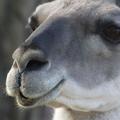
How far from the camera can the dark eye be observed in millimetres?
4066

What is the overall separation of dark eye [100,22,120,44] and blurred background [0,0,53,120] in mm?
5375

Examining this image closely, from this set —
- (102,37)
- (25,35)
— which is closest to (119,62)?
(102,37)

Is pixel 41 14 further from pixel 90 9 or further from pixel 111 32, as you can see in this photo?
pixel 111 32

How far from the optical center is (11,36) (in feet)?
32.2

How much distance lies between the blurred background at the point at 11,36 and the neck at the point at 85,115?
17.0 feet

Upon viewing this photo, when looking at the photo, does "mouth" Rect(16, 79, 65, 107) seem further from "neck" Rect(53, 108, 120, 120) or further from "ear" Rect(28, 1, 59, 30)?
"ear" Rect(28, 1, 59, 30)

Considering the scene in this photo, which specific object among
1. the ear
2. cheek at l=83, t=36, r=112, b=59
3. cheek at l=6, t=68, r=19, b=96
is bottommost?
cheek at l=83, t=36, r=112, b=59

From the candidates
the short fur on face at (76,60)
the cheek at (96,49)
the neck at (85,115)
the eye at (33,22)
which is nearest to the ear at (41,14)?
the eye at (33,22)

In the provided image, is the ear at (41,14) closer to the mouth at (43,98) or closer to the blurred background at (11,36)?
the mouth at (43,98)

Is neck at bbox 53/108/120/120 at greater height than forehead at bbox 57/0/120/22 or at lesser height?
lesser

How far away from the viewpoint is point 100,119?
4141 millimetres

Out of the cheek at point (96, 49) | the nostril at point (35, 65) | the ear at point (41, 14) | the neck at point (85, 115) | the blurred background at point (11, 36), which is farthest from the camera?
the blurred background at point (11, 36)

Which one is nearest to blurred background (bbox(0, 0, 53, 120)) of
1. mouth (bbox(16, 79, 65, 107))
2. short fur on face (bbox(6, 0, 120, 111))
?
short fur on face (bbox(6, 0, 120, 111))

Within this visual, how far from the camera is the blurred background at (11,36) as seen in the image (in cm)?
954
